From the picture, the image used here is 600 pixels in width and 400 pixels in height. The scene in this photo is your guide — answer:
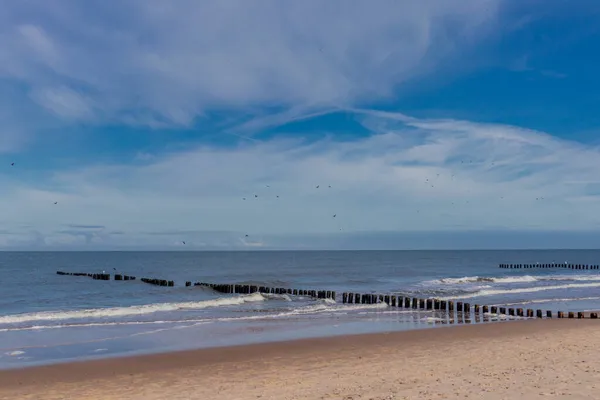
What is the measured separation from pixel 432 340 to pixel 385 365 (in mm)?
5107

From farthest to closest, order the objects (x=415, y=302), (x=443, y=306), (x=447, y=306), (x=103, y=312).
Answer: (x=447, y=306) → (x=415, y=302) → (x=443, y=306) → (x=103, y=312)

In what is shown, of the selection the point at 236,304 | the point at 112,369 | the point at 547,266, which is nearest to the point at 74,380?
the point at 112,369

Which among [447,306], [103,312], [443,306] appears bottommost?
[447,306]

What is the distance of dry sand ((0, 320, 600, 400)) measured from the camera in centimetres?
1020

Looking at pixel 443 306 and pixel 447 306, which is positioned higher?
pixel 443 306

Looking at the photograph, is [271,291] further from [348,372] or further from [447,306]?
[348,372]

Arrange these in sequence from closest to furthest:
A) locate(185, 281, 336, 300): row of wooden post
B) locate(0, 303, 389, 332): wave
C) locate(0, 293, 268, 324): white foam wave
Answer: locate(0, 303, 389, 332): wave, locate(0, 293, 268, 324): white foam wave, locate(185, 281, 336, 300): row of wooden post

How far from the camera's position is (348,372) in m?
12.5

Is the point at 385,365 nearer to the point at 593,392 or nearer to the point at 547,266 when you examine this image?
the point at 593,392

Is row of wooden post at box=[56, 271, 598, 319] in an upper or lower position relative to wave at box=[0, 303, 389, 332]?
upper

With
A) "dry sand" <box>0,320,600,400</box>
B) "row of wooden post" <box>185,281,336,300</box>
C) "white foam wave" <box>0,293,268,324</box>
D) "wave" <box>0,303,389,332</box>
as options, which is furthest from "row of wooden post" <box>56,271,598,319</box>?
"white foam wave" <box>0,293,268,324</box>

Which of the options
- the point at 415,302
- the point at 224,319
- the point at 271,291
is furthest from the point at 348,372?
the point at 271,291

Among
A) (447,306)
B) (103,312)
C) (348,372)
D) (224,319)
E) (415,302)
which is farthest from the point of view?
(447,306)

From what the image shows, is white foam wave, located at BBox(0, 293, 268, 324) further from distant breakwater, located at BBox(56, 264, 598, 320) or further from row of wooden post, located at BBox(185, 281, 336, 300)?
distant breakwater, located at BBox(56, 264, 598, 320)
